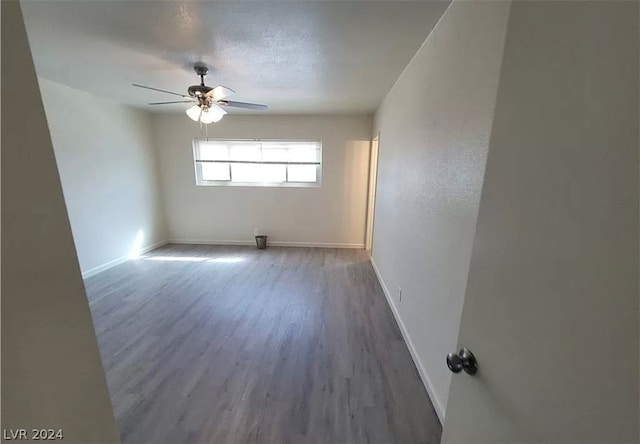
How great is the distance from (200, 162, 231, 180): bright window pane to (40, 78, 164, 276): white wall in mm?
871

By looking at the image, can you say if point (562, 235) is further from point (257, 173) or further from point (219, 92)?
point (257, 173)

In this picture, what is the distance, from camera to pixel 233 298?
304 centimetres

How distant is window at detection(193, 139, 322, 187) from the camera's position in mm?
4926

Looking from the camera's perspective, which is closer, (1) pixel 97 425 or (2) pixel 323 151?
(1) pixel 97 425

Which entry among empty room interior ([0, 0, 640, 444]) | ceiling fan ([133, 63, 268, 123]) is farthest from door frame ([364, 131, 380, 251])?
ceiling fan ([133, 63, 268, 123])

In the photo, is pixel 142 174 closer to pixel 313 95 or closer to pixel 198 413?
pixel 313 95

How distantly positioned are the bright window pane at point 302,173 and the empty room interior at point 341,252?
0.34 meters

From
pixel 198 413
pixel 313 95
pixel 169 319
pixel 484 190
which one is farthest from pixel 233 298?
pixel 484 190

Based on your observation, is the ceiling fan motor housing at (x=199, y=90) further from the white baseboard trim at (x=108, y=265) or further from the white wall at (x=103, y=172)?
the white baseboard trim at (x=108, y=265)

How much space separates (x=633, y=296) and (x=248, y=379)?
6.50ft

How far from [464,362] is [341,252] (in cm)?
416

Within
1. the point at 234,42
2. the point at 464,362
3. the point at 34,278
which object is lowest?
the point at 464,362

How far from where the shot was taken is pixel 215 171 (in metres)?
5.09

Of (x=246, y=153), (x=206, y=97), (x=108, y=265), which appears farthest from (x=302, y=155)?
(x=108, y=265)
